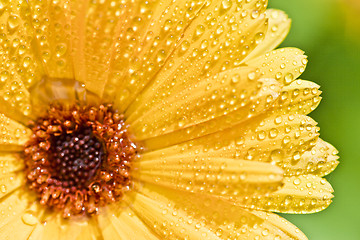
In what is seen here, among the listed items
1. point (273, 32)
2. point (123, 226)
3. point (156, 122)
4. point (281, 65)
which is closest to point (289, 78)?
point (281, 65)

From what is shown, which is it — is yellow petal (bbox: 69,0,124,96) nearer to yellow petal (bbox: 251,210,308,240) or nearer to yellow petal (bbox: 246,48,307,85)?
yellow petal (bbox: 246,48,307,85)

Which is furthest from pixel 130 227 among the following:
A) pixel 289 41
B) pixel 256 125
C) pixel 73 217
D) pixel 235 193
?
pixel 289 41

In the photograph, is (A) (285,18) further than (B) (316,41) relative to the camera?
No

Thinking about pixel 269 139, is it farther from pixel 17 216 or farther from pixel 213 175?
pixel 17 216

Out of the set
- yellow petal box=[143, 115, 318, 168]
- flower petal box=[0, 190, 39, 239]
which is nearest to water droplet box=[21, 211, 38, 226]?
flower petal box=[0, 190, 39, 239]

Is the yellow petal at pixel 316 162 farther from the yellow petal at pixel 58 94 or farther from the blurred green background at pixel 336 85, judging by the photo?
the yellow petal at pixel 58 94

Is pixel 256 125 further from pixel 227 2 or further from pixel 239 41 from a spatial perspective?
pixel 227 2

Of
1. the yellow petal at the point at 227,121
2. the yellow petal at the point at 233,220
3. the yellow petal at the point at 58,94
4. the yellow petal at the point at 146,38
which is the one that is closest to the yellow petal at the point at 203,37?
the yellow petal at the point at 146,38
